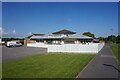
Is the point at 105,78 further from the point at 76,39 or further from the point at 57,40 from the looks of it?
the point at 57,40

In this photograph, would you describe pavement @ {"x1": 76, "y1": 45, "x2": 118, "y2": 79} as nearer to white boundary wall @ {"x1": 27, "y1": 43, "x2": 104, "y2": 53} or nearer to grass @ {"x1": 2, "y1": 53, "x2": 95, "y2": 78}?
grass @ {"x1": 2, "y1": 53, "x2": 95, "y2": 78}

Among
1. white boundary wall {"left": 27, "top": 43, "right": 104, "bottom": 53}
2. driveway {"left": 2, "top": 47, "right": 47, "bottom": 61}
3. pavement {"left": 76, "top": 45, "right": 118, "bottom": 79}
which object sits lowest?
pavement {"left": 76, "top": 45, "right": 118, "bottom": 79}

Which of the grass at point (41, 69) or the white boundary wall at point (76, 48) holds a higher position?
the white boundary wall at point (76, 48)

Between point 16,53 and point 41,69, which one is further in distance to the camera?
point 16,53

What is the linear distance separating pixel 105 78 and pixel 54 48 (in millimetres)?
20160

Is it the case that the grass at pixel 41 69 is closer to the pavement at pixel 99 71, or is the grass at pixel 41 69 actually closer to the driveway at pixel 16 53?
the pavement at pixel 99 71

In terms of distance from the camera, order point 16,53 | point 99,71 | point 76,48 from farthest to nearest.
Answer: point 76,48, point 16,53, point 99,71

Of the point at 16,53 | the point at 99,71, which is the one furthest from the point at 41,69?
the point at 16,53

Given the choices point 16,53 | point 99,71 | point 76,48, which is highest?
point 76,48

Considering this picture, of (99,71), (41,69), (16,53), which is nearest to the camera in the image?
(99,71)

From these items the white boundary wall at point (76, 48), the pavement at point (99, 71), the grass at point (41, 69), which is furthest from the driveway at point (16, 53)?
the pavement at point (99, 71)

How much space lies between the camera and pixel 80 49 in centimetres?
2944

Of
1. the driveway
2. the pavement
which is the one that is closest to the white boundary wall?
the driveway

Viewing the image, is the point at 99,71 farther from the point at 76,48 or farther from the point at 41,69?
the point at 76,48
